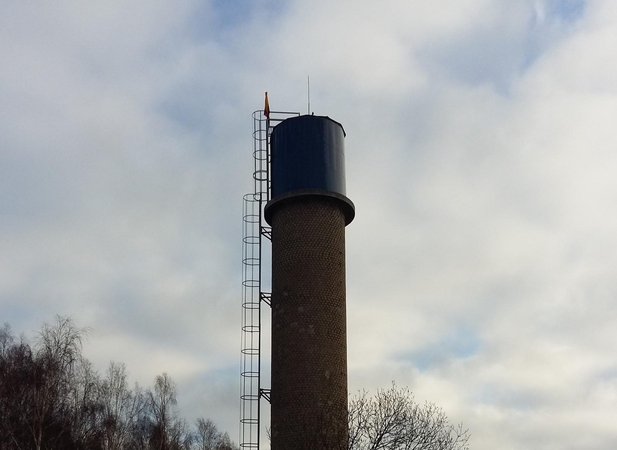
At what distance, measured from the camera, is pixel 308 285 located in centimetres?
2930

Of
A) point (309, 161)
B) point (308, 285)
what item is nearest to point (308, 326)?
point (308, 285)

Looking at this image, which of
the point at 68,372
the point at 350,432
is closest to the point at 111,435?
the point at 68,372

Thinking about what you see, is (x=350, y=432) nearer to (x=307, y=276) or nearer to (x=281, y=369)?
(x=281, y=369)

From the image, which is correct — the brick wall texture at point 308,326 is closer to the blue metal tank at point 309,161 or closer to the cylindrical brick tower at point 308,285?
the cylindrical brick tower at point 308,285

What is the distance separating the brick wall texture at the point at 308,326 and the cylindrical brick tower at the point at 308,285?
0.04 m

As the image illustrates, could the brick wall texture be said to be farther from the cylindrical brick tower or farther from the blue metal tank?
the blue metal tank

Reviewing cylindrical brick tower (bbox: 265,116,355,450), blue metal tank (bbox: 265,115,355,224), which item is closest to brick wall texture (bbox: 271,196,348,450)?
cylindrical brick tower (bbox: 265,116,355,450)

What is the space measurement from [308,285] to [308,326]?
1558 millimetres

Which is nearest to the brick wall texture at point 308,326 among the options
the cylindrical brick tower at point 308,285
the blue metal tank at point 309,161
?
the cylindrical brick tower at point 308,285

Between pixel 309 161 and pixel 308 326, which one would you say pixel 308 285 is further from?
pixel 309 161

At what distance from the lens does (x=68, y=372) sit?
112ft

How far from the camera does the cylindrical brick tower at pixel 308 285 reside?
91.9 ft

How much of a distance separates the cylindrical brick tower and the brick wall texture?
0.04 metres

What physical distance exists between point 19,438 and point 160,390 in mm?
17960
